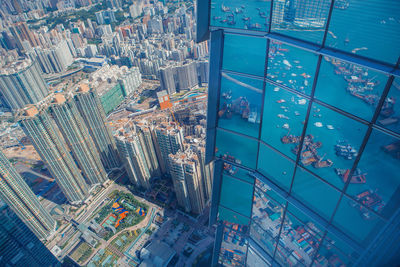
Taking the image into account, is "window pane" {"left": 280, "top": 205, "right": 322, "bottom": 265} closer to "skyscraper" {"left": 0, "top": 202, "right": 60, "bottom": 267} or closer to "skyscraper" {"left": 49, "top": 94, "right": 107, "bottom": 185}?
"skyscraper" {"left": 0, "top": 202, "right": 60, "bottom": 267}

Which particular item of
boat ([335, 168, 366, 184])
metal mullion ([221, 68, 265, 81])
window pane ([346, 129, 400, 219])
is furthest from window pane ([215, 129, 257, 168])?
window pane ([346, 129, 400, 219])

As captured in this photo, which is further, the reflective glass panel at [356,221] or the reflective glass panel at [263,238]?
the reflective glass panel at [263,238]

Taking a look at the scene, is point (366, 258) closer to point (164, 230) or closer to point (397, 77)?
point (397, 77)

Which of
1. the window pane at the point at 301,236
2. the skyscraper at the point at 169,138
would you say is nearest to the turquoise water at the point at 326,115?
the window pane at the point at 301,236

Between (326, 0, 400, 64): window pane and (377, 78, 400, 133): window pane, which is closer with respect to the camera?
(326, 0, 400, 64): window pane

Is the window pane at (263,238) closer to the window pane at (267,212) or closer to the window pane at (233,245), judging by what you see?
the window pane at (267,212)

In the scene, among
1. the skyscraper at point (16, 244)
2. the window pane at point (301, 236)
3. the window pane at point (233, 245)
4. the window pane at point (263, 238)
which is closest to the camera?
the window pane at point (301, 236)

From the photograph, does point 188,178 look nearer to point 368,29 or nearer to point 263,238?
point 263,238
